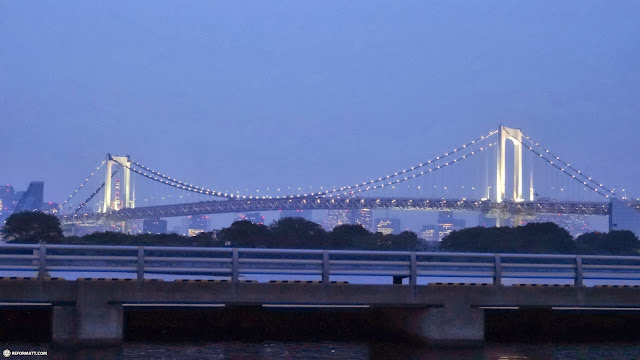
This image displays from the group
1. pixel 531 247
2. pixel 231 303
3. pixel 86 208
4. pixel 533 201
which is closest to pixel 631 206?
pixel 533 201

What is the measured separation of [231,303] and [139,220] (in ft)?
209

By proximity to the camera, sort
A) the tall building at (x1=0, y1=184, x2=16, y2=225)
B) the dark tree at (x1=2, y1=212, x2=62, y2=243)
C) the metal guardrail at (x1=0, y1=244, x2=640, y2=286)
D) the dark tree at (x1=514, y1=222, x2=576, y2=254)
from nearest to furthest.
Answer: the metal guardrail at (x1=0, y1=244, x2=640, y2=286), the dark tree at (x1=2, y1=212, x2=62, y2=243), the dark tree at (x1=514, y1=222, x2=576, y2=254), the tall building at (x1=0, y1=184, x2=16, y2=225)

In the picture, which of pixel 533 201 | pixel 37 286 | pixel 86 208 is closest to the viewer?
pixel 37 286

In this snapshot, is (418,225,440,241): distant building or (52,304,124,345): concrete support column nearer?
(52,304,124,345): concrete support column

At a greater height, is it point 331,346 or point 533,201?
point 533,201

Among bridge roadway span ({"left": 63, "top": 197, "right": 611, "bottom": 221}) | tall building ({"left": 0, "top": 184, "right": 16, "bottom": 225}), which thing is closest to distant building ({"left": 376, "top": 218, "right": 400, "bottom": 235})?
bridge roadway span ({"left": 63, "top": 197, "right": 611, "bottom": 221})

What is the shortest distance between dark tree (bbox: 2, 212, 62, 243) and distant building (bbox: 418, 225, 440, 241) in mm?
27164

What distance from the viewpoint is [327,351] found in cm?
1516

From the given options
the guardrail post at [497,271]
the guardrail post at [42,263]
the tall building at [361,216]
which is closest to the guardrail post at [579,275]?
the guardrail post at [497,271]

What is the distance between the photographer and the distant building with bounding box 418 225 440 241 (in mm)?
66756

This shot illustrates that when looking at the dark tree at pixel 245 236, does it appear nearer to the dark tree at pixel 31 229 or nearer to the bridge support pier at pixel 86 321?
the dark tree at pixel 31 229

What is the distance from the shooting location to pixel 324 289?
51.2 feet

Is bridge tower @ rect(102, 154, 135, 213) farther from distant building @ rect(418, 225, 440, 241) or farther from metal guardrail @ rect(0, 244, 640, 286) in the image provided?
metal guardrail @ rect(0, 244, 640, 286)

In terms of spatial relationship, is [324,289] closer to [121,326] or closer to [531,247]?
[121,326]
